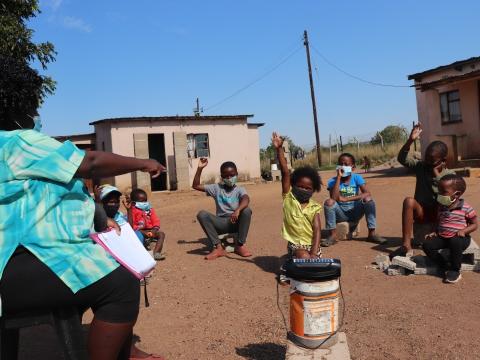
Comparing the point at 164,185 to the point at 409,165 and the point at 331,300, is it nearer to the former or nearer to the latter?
the point at 409,165

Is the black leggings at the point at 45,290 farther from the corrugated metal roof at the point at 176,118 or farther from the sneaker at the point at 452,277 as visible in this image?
the corrugated metal roof at the point at 176,118

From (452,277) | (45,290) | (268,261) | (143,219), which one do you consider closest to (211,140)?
(143,219)

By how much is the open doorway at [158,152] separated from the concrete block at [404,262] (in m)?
17.7

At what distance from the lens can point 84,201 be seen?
2.10 m

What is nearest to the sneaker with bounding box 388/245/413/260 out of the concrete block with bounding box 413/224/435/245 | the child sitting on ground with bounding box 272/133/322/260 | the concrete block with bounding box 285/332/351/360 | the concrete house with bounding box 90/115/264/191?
the concrete block with bounding box 413/224/435/245

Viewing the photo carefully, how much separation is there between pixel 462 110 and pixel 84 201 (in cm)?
1856

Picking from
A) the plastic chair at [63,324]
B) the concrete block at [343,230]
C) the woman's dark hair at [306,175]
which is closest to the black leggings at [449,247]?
the woman's dark hair at [306,175]

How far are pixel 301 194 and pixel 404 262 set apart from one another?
50.9 inches

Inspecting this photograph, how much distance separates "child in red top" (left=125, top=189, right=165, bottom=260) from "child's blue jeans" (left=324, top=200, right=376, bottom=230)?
239 cm

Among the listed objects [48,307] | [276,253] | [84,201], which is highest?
[84,201]

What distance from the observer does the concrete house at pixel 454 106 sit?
17219mm

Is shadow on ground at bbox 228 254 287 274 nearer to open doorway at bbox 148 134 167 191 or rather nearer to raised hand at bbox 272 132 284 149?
raised hand at bbox 272 132 284 149

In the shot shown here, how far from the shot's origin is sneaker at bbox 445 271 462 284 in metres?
4.77

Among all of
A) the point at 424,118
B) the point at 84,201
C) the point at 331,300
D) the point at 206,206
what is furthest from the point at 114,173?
the point at 424,118
